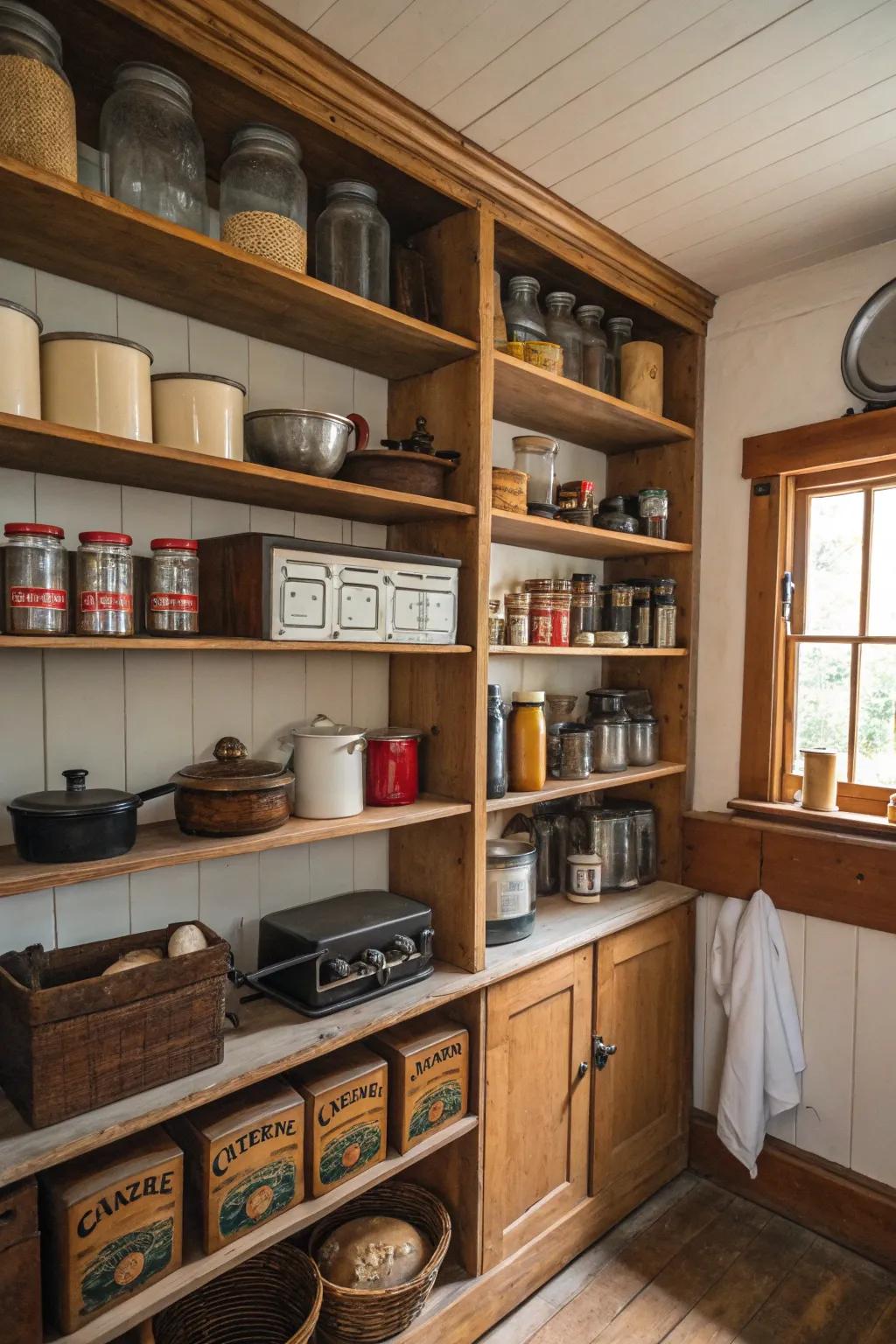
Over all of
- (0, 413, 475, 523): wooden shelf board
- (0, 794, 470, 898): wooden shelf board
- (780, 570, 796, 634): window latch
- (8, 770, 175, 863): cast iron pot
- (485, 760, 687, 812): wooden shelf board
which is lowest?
(485, 760, 687, 812): wooden shelf board

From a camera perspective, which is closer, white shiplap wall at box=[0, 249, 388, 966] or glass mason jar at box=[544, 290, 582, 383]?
white shiplap wall at box=[0, 249, 388, 966]

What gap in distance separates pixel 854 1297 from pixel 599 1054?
0.81 m

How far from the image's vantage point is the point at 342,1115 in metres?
1.52

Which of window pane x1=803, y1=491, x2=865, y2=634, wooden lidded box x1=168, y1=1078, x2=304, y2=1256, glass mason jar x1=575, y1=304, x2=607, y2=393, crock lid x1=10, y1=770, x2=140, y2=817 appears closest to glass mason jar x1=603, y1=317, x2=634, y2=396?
glass mason jar x1=575, y1=304, x2=607, y2=393

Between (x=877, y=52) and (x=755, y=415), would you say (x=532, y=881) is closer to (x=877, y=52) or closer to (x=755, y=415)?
(x=755, y=415)

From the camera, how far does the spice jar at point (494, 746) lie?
6.14 feet

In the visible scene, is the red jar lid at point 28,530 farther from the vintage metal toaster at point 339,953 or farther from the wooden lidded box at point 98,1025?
the vintage metal toaster at point 339,953

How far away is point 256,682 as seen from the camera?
171 cm

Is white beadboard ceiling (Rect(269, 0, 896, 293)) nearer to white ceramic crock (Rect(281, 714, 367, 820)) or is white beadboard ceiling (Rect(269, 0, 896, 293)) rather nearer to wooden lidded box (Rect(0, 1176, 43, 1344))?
white ceramic crock (Rect(281, 714, 367, 820))

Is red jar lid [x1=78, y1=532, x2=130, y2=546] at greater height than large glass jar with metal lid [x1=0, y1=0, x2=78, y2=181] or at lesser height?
lesser

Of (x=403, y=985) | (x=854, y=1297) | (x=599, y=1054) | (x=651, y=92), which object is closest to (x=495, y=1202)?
(x=599, y=1054)

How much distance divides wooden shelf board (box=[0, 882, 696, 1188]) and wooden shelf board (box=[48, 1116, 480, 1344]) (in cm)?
24

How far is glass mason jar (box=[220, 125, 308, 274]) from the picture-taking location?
4.56ft

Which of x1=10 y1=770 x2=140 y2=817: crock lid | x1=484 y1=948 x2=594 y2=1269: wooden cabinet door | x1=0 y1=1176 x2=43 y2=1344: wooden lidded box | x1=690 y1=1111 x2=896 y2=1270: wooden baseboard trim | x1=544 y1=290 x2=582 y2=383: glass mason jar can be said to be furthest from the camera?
x1=544 y1=290 x2=582 y2=383: glass mason jar
